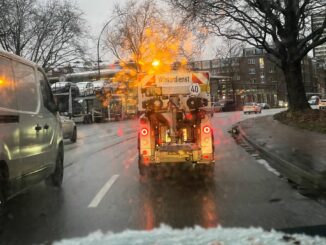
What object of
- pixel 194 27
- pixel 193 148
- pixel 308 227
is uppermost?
pixel 194 27

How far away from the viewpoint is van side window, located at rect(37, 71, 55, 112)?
8.51 metres

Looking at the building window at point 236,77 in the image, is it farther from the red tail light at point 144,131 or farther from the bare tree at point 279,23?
the red tail light at point 144,131

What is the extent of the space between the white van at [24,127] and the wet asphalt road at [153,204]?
471 millimetres

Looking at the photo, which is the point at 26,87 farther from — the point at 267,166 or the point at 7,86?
the point at 267,166

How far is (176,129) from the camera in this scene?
425 inches

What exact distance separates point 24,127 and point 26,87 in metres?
0.75

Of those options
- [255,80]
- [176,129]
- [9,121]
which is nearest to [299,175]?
[176,129]

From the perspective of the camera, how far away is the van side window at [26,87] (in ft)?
23.3

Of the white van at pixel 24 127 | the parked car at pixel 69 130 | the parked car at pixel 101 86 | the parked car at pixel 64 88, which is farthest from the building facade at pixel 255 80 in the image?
the white van at pixel 24 127

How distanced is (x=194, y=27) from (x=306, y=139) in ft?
49.8

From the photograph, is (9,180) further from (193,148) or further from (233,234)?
(193,148)

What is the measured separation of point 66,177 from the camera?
35.6ft

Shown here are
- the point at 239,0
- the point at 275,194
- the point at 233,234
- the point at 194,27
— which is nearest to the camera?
the point at 233,234

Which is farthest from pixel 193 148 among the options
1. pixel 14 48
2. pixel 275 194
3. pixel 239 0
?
pixel 14 48
